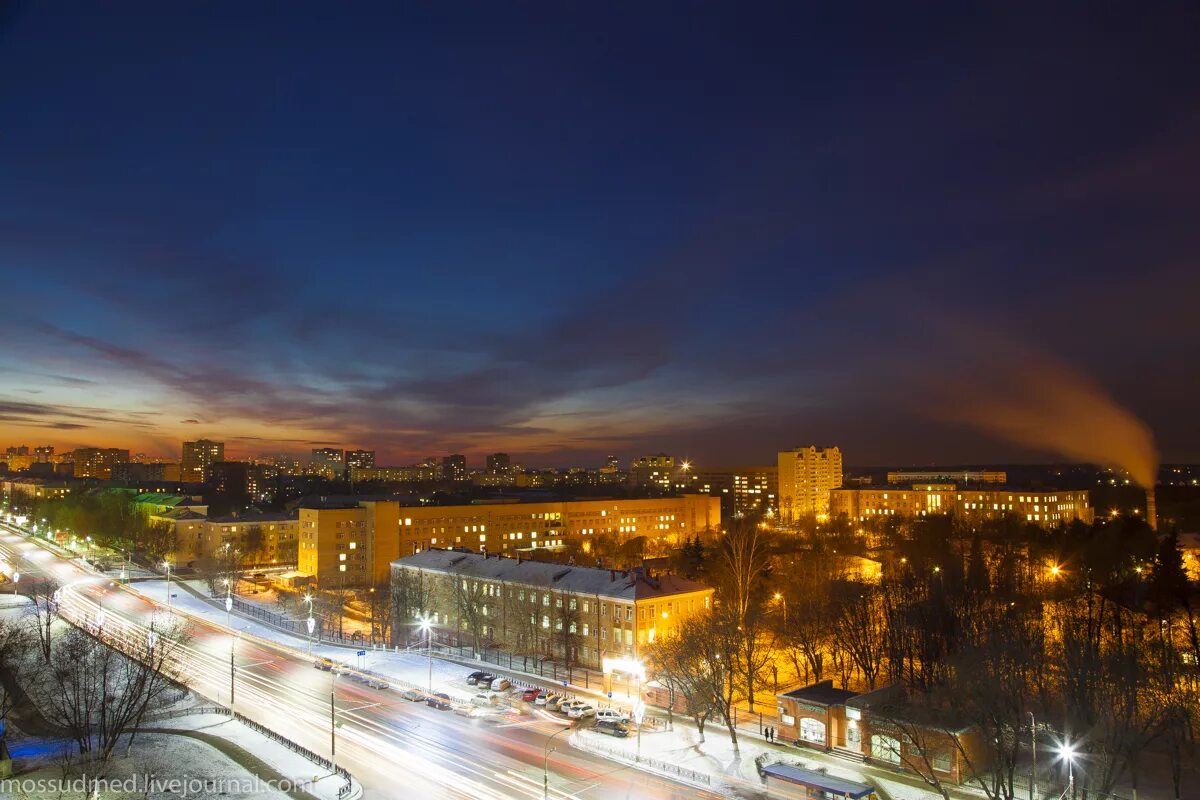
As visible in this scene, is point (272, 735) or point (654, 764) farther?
point (272, 735)

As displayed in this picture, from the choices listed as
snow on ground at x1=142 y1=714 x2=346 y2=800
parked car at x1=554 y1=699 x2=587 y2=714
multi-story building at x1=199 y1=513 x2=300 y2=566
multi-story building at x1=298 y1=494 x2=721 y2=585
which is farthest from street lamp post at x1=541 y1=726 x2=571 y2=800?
multi-story building at x1=199 y1=513 x2=300 y2=566

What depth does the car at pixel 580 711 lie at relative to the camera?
27.8m

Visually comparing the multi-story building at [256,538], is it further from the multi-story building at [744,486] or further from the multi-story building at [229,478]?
the multi-story building at [744,486]

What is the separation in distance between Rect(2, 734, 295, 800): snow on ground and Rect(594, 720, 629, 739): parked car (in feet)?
29.5

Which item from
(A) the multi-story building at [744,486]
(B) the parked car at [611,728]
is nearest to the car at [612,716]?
(B) the parked car at [611,728]

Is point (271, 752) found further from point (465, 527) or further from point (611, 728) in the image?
point (465, 527)

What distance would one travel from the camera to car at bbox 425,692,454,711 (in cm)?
2889

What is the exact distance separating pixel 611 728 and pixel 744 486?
150 meters

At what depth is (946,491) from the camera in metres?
117

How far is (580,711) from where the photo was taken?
28000 millimetres

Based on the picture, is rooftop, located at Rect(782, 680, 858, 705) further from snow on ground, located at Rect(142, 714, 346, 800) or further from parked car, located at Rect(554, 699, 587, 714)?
snow on ground, located at Rect(142, 714, 346, 800)

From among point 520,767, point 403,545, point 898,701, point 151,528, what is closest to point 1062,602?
point 898,701

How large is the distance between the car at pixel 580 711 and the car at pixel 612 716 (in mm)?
642

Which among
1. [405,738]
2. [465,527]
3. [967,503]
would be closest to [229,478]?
[465,527]
